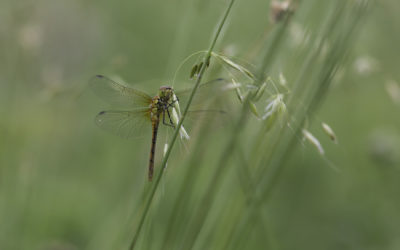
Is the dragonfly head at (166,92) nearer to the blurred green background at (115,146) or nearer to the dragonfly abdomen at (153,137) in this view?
the dragonfly abdomen at (153,137)

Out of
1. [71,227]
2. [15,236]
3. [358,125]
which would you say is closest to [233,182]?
[15,236]

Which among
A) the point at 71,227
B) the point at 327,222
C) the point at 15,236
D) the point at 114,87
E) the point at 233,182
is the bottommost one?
the point at 71,227

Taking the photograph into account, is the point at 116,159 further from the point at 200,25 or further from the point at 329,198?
the point at 200,25

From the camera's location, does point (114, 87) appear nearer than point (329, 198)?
Yes

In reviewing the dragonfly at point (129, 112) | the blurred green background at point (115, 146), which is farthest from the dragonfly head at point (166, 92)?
the blurred green background at point (115, 146)

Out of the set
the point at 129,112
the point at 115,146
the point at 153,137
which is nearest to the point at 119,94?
the point at 129,112

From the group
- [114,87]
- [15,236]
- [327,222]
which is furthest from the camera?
[327,222]

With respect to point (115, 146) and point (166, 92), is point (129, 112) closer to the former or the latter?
point (166, 92)
